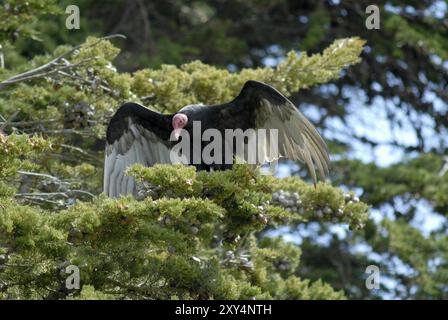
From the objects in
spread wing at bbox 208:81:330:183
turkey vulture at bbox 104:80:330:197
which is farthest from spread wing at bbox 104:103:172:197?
spread wing at bbox 208:81:330:183

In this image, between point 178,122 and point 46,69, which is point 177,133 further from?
point 46,69

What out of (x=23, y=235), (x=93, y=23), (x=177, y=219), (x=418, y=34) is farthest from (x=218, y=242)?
(x=93, y=23)

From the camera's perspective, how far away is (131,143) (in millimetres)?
7695

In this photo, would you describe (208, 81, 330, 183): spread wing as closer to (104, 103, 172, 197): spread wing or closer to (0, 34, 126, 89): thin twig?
(104, 103, 172, 197): spread wing

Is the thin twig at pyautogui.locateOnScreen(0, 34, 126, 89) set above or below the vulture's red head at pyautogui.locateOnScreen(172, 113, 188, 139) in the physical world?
above

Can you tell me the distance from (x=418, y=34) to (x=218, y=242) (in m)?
3.34

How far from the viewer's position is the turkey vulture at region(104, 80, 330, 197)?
272 inches

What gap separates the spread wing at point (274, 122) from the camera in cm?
687

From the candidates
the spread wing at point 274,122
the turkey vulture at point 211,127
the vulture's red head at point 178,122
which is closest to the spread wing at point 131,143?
the turkey vulture at point 211,127

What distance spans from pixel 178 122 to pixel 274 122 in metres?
0.66

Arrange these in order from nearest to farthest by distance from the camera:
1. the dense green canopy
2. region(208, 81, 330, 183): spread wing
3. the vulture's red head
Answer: the dense green canopy, region(208, 81, 330, 183): spread wing, the vulture's red head

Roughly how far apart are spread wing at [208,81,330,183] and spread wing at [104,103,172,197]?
1.71 ft

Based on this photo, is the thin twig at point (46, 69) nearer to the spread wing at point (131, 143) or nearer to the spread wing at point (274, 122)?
the spread wing at point (131, 143)

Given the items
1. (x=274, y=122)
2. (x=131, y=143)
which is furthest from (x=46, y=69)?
(x=274, y=122)
